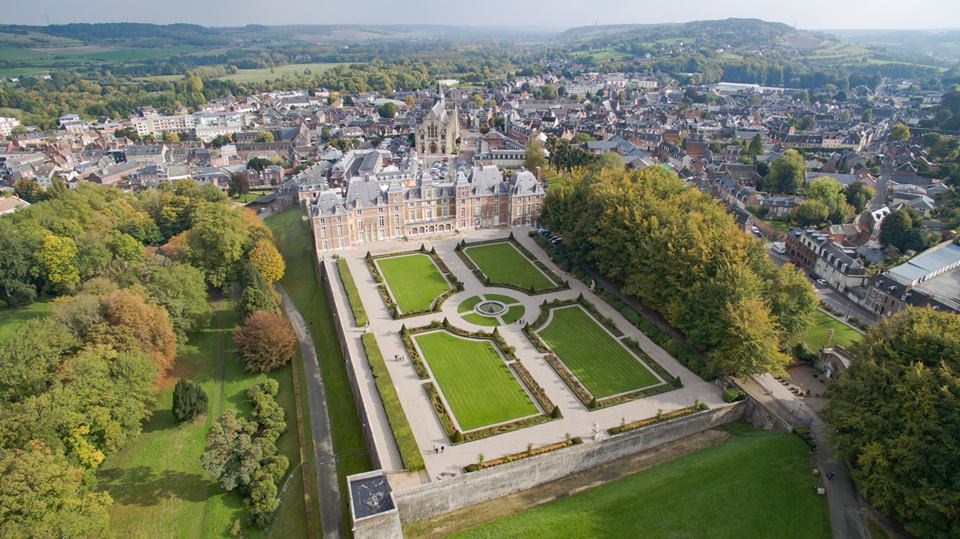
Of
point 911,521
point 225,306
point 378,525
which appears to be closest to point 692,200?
point 911,521

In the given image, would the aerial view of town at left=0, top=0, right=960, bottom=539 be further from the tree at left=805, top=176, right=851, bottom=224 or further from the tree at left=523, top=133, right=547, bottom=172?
the tree at left=523, top=133, right=547, bottom=172

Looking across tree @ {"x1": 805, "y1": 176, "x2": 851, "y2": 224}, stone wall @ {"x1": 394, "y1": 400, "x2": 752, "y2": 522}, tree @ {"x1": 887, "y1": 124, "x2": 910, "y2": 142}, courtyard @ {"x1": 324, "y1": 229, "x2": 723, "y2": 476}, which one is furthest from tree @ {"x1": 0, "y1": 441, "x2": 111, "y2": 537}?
tree @ {"x1": 887, "y1": 124, "x2": 910, "y2": 142}

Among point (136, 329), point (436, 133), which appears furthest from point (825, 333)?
point (436, 133)

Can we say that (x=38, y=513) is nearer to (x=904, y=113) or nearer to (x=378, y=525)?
(x=378, y=525)

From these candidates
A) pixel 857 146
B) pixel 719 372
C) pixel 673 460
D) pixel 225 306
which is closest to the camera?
pixel 673 460

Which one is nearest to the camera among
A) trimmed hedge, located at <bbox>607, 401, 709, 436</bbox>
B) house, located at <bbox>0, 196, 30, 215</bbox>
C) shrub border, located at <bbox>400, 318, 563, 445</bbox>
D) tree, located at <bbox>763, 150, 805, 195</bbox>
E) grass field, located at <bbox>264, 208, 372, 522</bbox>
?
trimmed hedge, located at <bbox>607, 401, 709, 436</bbox>

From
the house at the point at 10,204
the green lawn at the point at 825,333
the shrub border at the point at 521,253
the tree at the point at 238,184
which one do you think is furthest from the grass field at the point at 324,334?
the green lawn at the point at 825,333
